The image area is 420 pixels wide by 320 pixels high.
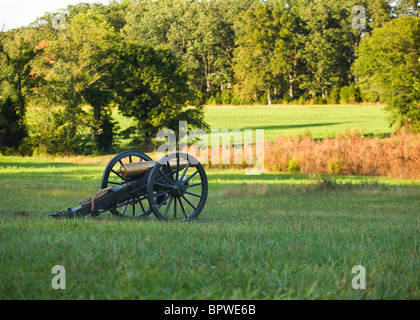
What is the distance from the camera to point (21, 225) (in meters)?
5.92

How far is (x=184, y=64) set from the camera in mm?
42281

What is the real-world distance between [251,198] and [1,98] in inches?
979

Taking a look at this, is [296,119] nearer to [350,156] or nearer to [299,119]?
[299,119]

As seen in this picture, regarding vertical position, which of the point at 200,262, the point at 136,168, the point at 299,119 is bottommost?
the point at 200,262

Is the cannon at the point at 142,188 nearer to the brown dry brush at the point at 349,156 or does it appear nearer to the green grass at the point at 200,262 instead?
the green grass at the point at 200,262

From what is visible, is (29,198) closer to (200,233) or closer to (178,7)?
(200,233)

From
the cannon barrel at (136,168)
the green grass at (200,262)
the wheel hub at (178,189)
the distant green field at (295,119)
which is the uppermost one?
the distant green field at (295,119)

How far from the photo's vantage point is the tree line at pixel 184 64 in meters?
37.0

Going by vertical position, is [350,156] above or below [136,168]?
below

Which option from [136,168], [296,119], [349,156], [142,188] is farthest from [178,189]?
[296,119]

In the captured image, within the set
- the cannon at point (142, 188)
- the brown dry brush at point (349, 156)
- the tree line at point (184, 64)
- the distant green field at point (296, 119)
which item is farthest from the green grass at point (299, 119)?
the cannon at point (142, 188)

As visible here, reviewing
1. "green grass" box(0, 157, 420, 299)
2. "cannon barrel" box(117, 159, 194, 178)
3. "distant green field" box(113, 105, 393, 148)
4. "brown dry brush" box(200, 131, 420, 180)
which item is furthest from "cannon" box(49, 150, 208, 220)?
"distant green field" box(113, 105, 393, 148)
